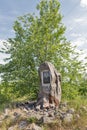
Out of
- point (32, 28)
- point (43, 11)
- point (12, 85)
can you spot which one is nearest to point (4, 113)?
point (12, 85)

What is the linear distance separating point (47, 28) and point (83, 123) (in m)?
10.8

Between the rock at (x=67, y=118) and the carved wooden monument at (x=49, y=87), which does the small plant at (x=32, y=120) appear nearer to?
the rock at (x=67, y=118)

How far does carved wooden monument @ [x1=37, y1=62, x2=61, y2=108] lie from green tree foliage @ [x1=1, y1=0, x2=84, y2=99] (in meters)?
4.31

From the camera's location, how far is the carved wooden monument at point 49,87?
1406cm

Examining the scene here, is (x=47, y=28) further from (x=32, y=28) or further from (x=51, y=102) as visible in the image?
(x=51, y=102)

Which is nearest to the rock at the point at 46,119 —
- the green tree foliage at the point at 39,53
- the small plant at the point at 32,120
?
the small plant at the point at 32,120

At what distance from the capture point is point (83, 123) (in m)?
10.7

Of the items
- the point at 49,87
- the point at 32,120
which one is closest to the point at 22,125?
the point at 32,120

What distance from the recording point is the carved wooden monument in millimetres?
14062

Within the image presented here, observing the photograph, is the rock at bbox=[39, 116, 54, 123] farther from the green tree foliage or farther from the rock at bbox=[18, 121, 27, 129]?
the green tree foliage

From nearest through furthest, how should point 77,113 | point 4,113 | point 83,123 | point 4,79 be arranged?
1. point 83,123
2. point 77,113
3. point 4,113
4. point 4,79

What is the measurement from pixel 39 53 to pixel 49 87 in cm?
555

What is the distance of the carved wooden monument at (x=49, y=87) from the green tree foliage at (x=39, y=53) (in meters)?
4.31

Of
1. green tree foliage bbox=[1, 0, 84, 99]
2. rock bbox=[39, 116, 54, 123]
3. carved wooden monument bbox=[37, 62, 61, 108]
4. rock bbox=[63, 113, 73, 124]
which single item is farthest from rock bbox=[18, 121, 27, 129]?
green tree foliage bbox=[1, 0, 84, 99]
